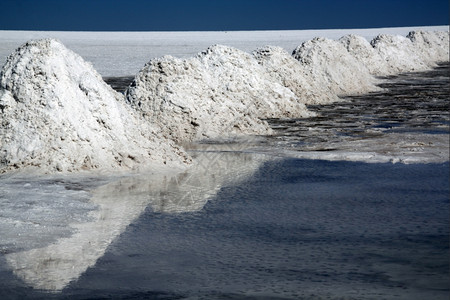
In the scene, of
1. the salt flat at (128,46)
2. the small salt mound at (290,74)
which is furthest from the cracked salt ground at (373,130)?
the salt flat at (128,46)

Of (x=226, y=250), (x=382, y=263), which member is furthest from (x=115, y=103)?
(x=382, y=263)

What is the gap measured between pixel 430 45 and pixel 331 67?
69.7ft

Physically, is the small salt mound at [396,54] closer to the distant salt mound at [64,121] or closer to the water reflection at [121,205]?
the water reflection at [121,205]

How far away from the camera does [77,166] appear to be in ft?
24.7

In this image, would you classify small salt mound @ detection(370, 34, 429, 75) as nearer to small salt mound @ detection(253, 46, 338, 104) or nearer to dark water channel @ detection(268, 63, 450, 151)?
dark water channel @ detection(268, 63, 450, 151)

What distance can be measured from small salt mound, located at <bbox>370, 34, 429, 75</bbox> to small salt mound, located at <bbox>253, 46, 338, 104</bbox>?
11.5m

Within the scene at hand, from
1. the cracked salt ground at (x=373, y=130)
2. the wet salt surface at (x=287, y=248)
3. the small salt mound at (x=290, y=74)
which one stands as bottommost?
the wet salt surface at (x=287, y=248)

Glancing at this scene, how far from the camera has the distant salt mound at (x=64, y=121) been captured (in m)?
7.64

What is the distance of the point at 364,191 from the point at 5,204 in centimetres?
319

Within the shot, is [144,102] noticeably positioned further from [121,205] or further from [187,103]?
[121,205]

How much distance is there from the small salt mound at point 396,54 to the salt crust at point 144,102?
1037 centimetres

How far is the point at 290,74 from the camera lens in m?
16.2

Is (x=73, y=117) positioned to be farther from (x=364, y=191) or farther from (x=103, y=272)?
(x=103, y=272)

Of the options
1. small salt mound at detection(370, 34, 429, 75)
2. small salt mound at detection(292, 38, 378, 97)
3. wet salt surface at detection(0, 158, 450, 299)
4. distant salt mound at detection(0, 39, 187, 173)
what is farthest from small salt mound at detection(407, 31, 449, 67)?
wet salt surface at detection(0, 158, 450, 299)
